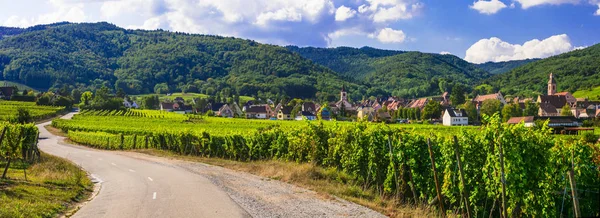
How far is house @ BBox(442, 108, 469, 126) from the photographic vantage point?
11281 centimetres

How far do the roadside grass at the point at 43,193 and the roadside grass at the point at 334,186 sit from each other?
8.82 metres

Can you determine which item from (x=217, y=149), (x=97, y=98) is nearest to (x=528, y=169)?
(x=217, y=149)

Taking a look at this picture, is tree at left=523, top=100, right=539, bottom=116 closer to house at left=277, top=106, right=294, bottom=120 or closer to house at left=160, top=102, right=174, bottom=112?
Result: house at left=277, top=106, right=294, bottom=120

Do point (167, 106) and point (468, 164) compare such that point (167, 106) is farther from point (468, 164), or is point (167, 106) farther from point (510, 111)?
point (468, 164)

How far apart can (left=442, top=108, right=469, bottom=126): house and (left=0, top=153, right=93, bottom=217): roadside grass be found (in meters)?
101

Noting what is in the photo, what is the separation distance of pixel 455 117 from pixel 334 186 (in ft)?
332

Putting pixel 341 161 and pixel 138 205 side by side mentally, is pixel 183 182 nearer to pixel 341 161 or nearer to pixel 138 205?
pixel 138 205

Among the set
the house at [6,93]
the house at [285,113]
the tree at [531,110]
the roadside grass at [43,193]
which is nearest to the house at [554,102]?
the tree at [531,110]

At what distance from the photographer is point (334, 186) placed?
63.5ft

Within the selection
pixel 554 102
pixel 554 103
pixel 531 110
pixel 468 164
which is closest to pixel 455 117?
pixel 531 110

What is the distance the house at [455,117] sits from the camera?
113m

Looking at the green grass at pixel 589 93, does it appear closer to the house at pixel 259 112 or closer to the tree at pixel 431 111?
the tree at pixel 431 111

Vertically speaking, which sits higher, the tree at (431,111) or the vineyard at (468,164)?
the tree at (431,111)

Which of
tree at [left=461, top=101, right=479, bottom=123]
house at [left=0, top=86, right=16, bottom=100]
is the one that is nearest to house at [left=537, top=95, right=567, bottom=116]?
tree at [left=461, top=101, right=479, bottom=123]
